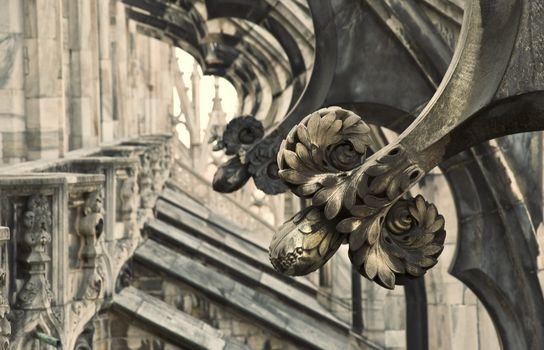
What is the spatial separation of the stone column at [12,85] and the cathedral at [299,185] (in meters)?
0.01

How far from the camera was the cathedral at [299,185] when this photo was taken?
2.35 meters

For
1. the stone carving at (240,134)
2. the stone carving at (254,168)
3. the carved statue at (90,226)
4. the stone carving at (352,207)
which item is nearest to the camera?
the stone carving at (352,207)

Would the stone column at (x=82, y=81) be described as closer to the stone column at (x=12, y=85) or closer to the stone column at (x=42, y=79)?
the stone column at (x=42, y=79)

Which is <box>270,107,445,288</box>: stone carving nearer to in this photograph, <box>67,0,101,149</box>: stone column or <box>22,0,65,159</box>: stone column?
<box>22,0,65,159</box>: stone column

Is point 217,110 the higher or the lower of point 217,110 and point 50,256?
the higher

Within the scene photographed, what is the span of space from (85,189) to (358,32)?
2708mm

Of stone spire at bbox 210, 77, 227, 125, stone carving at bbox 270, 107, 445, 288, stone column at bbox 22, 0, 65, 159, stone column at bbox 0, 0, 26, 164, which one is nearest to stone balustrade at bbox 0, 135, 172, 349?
stone column at bbox 0, 0, 26, 164

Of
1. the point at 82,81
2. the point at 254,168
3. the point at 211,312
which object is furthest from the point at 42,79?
the point at 254,168

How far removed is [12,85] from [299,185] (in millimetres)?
9686

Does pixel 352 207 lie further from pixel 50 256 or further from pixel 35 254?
pixel 50 256

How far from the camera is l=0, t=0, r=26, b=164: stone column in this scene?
11.7m

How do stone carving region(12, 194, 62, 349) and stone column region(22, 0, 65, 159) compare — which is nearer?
stone carving region(12, 194, 62, 349)

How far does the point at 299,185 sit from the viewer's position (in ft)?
7.64

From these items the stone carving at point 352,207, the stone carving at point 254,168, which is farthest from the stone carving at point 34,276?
the stone carving at point 352,207
